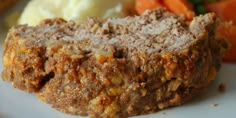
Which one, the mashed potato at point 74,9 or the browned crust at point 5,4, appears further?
the browned crust at point 5,4

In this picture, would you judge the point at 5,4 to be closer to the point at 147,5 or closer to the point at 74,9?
the point at 74,9

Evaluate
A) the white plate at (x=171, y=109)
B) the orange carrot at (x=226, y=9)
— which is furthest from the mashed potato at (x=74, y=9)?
the white plate at (x=171, y=109)

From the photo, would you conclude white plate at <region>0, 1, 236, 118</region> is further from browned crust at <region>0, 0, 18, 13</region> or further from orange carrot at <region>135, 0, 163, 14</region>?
browned crust at <region>0, 0, 18, 13</region>

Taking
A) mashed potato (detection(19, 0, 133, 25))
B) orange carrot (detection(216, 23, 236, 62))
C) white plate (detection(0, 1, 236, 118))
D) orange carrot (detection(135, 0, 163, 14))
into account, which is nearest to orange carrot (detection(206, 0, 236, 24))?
orange carrot (detection(216, 23, 236, 62))

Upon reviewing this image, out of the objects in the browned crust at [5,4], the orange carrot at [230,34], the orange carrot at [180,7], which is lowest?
the orange carrot at [230,34]

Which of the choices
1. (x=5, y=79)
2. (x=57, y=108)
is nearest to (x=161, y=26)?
→ (x=57, y=108)

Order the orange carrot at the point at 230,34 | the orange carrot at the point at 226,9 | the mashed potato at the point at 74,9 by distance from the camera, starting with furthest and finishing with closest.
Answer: the orange carrot at the point at 226,9 → the mashed potato at the point at 74,9 → the orange carrot at the point at 230,34

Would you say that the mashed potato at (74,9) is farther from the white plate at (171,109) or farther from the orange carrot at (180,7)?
the white plate at (171,109)
